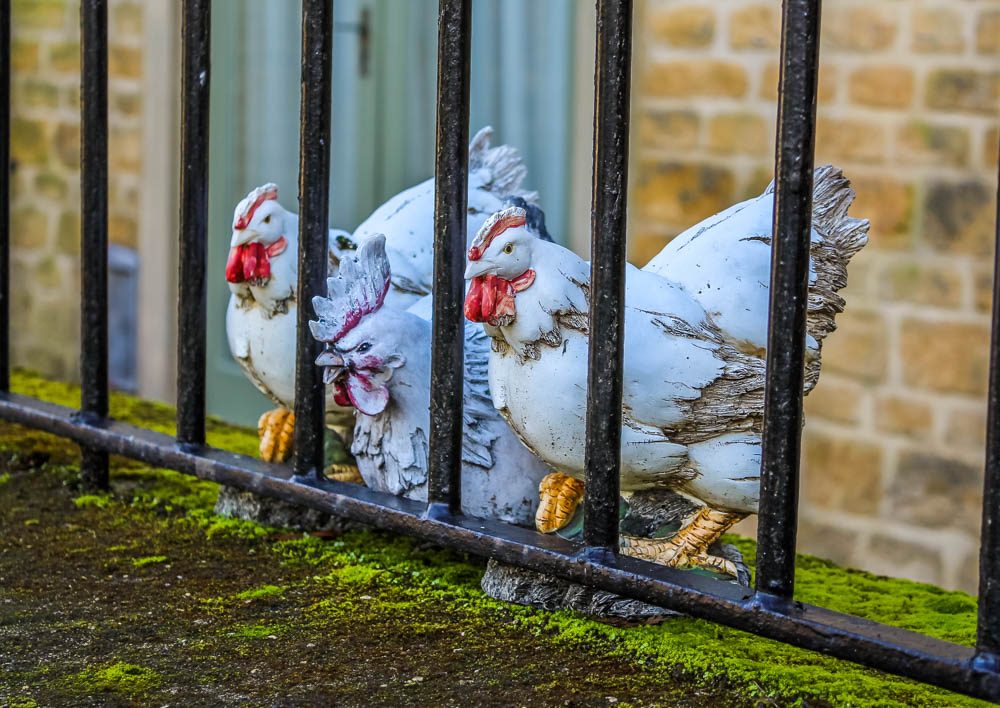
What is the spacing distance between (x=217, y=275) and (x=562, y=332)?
3501mm

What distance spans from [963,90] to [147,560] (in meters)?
2.78

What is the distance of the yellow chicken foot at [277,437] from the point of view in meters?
1.70

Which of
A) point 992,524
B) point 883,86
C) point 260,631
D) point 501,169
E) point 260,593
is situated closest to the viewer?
point 992,524

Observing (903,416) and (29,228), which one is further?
(29,228)

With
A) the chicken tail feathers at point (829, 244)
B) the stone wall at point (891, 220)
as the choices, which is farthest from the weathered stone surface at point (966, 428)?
the chicken tail feathers at point (829, 244)

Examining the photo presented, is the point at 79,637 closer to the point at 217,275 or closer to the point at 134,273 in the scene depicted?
the point at 217,275

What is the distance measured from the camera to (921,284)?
3570 mm

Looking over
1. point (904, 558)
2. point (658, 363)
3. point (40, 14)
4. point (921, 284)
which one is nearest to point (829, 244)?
point (658, 363)

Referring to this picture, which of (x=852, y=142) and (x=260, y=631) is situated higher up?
(x=852, y=142)

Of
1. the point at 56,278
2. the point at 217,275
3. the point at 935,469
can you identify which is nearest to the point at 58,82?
the point at 56,278

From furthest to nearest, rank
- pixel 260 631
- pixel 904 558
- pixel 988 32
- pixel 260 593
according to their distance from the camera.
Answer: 1. pixel 904 558
2. pixel 988 32
3. pixel 260 593
4. pixel 260 631

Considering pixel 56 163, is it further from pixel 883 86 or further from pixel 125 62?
pixel 883 86

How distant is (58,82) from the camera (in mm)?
4988

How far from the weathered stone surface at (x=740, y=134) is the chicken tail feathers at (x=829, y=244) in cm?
241
